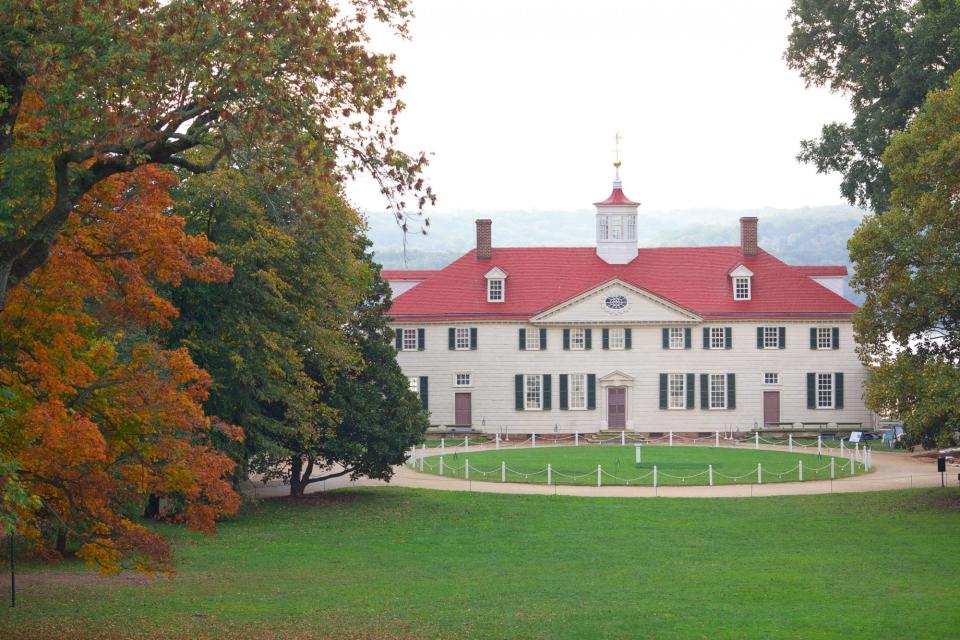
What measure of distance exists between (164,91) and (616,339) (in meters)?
45.6

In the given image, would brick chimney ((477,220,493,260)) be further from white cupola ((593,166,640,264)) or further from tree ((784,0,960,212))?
tree ((784,0,960,212))

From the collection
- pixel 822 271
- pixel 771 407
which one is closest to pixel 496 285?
pixel 771 407

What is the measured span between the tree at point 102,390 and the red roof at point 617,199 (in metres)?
45.7

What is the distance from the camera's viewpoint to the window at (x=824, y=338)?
56469 mm

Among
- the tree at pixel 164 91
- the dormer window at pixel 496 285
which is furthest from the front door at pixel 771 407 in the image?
the tree at pixel 164 91

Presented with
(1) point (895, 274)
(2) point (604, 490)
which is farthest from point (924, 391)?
(2) point (604, 490)

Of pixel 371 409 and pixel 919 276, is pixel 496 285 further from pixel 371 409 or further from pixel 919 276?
pixel 919 276

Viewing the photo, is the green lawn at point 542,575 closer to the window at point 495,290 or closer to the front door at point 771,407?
the front door at point 771,407

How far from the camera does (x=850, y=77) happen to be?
136 feet

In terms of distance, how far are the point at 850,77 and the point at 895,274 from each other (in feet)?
46.8

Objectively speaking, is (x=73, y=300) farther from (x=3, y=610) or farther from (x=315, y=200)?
Result: (x=3, y=610)

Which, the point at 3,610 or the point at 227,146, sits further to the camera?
the point at 3,610

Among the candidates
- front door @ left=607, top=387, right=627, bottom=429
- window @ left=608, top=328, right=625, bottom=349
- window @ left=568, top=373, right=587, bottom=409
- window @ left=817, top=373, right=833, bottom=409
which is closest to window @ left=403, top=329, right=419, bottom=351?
window @ left=568, top=373, right=587, bottom=409

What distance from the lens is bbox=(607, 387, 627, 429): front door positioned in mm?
57000
